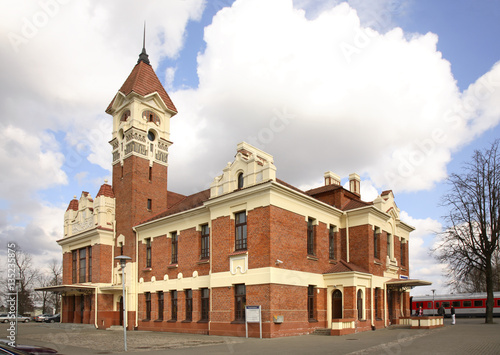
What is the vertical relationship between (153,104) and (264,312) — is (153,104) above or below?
above

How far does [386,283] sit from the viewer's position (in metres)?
28.6

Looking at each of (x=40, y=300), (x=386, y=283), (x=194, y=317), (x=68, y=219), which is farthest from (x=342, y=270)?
(x=40, y=300)

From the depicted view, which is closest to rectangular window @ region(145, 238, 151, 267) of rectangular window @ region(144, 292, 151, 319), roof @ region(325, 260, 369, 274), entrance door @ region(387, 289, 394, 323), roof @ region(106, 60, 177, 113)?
rectangular window @ region(144, 292, 151, 319)

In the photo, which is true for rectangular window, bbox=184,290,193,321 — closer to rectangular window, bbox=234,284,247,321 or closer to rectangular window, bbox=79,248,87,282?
rectangular window, bbox=234,284,247,321

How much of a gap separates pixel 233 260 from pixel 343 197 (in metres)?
10.0

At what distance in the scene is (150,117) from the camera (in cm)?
3578

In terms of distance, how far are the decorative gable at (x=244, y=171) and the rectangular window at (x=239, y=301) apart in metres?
5.64

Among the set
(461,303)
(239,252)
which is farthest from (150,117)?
(461,303)

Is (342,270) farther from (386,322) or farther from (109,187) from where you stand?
(109,187)

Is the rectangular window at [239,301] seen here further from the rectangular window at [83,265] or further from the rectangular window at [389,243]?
the rectangular window at [83,265]

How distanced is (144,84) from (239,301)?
21.4 meters

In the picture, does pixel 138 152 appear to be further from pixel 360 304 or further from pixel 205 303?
pixel 360 304

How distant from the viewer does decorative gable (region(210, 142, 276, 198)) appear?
2328 centimetres

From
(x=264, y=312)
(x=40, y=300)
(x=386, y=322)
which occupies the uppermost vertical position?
(x=264, y=312)
